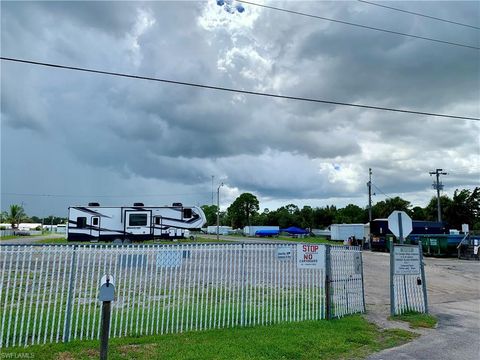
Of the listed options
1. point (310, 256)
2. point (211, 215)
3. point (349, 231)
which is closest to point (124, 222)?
point (310, 256)

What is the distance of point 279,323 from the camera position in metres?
8.59

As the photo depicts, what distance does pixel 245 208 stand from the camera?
121 metres

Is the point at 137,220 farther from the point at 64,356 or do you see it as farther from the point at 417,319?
the point at 64,356

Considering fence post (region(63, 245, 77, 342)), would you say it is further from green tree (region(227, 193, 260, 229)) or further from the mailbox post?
green tree (region(227, 193, 260, 229))

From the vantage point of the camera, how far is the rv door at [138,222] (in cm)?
3147

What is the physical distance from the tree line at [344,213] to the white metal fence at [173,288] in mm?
57485

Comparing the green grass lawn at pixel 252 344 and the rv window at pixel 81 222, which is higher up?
the rv window at pixel 81 222

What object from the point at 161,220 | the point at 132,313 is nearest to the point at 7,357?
the point at 132,313

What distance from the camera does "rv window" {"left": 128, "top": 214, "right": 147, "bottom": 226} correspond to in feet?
104

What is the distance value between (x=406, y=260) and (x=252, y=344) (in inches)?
224

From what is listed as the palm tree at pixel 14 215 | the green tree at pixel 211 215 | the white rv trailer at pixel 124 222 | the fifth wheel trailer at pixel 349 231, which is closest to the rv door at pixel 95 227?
the white rv trailer at pixel 124 222

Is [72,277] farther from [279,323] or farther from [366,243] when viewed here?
[366,243]

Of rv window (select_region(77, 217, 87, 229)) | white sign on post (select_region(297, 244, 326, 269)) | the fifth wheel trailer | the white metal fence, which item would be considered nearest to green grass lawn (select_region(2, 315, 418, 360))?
the white metal fence

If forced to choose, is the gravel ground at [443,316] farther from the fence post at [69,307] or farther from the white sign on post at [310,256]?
the fence post at [69,307]
